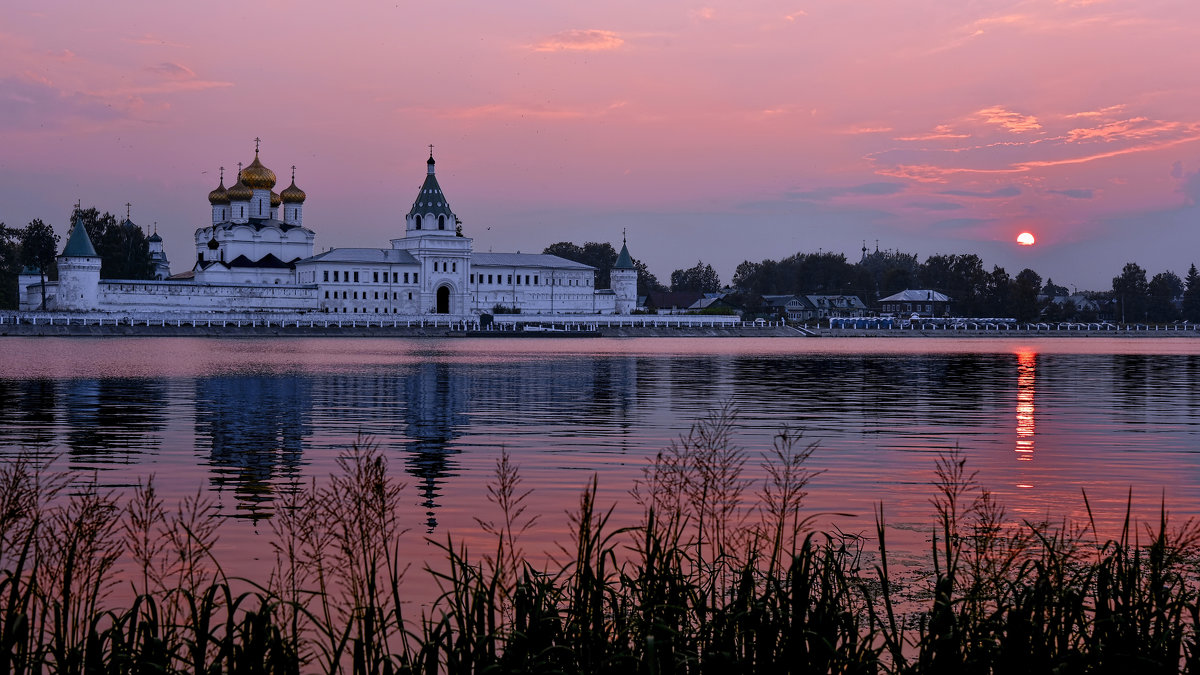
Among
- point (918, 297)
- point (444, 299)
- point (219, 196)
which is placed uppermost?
point (219, 196)

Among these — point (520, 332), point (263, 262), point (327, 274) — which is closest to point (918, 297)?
point (520, 332)

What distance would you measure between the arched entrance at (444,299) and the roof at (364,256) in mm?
3793

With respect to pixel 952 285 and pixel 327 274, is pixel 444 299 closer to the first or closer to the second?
pixel 327 274

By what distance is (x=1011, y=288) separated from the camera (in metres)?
143

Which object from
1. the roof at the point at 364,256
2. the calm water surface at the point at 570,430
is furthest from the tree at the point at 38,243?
the calm water surface at the point at 570,430

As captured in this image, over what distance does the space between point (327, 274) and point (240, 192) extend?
14433 mm

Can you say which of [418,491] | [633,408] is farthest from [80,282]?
[418,491]

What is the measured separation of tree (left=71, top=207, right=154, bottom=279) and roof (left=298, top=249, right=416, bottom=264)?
50.7ft

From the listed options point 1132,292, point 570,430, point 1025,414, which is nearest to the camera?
point 570,430

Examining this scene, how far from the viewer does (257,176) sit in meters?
116

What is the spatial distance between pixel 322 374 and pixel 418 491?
26.1 meters

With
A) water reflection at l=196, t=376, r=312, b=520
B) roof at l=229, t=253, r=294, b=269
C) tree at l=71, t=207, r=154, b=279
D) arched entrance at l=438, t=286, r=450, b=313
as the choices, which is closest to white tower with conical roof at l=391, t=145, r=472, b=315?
arched entrance at l=438, t=286, r=450, b=313

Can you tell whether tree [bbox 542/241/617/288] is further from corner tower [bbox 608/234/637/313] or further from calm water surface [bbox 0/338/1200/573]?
calm water surface [bbox 0/338/1200/573]

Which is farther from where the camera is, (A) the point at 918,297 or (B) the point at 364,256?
(A) the point at 918,297
